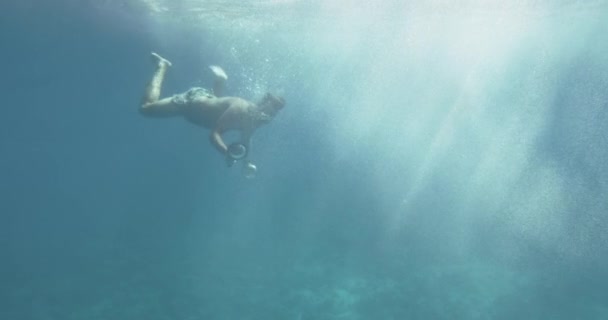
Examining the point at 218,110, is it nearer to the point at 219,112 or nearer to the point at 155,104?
the point at 219,112

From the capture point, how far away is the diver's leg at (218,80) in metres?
8.87

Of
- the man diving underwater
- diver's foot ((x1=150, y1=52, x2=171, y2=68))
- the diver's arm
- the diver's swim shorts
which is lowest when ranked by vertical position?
the diver's arm

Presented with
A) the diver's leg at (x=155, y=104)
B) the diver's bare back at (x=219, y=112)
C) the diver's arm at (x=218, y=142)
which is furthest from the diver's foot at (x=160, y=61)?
the diver's arm at (x=218, y=142)

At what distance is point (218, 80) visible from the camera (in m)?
8.95

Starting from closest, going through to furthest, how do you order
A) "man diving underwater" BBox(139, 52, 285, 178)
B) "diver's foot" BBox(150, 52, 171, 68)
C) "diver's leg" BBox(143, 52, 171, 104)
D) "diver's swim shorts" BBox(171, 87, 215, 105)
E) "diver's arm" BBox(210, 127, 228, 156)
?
"diver's arm" BBox(210, 127, 228, 156)
"man diving underwater" BBox(139, 52, 285, 178)
"diver's swim shorts" BBox(171, 87, 215, 105)
"diver's leg" BBox(143, 52, 171, 104)
"diver's foot" BBox(150, 52, 171, 68)

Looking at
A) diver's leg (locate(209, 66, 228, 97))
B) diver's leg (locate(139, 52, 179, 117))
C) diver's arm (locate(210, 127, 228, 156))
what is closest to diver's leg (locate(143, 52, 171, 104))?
diver's leg (locate(139, 52, 179, 117))

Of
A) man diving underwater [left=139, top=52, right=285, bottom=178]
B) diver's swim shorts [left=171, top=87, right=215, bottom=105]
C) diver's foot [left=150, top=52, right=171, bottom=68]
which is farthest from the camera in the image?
diver's foot [left=150, top=52, right=171, bottom=68]

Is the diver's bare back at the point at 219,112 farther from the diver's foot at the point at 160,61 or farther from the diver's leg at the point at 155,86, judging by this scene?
the diver's foot at the point at 160,61

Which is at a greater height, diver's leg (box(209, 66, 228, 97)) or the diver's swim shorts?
diver's leg (box(209, 66, 228, 97))

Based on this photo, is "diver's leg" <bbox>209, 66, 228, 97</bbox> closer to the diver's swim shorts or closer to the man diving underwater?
the man diving underwater

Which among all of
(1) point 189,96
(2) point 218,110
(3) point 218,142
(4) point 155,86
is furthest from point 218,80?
(3) point 218,142

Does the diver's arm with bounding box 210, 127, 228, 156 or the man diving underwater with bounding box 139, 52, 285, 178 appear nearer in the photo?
the diver's arm with bounding box 210, 127, 228, 156

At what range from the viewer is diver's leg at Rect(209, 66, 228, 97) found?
349 inches

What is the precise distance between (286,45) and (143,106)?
28.4 metres
